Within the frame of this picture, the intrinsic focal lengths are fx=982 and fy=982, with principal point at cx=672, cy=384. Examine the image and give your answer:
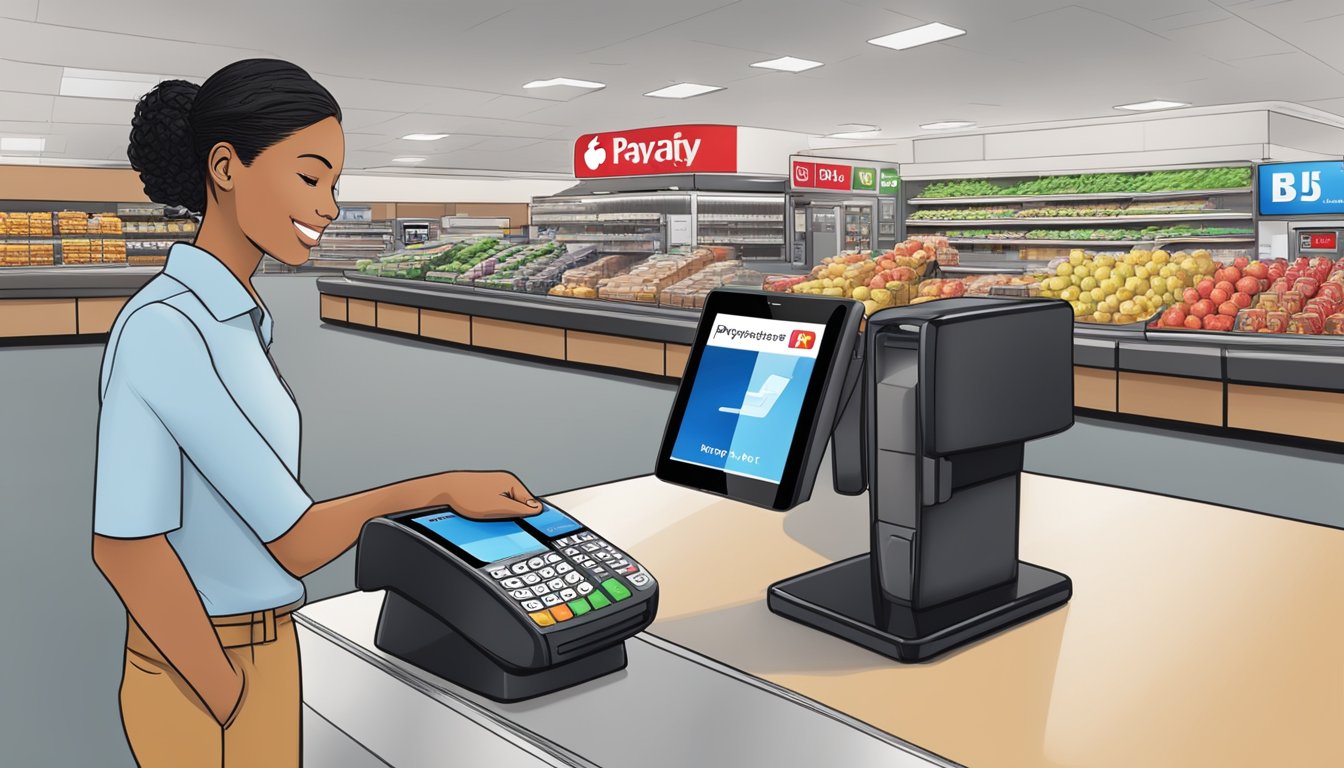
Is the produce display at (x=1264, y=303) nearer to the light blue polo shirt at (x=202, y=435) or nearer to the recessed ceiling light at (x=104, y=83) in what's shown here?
the light blue polo shirt at (x=202, y=435)

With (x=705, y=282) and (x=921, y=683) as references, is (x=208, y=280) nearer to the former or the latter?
(x=921, y=683)

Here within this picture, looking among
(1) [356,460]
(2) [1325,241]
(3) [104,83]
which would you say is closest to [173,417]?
(1) [356,460]

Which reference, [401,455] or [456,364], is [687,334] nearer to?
[401,455]

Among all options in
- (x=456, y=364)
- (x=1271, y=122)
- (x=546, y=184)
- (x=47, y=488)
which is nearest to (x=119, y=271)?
(x=456, y=364)

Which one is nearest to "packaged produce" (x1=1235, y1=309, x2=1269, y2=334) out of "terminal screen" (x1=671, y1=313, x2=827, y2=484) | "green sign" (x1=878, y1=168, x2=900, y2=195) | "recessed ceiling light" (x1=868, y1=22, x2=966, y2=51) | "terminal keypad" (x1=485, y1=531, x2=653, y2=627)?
"terminal screen" (x1=671, y1=313, x2=827, y2=484)

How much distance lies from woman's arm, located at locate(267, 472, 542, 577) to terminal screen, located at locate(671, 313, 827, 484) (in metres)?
0.30

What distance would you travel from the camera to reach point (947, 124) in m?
14.1

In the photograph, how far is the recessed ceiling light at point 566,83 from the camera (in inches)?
417

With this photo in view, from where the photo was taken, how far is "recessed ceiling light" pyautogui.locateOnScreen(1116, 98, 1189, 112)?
470 inches

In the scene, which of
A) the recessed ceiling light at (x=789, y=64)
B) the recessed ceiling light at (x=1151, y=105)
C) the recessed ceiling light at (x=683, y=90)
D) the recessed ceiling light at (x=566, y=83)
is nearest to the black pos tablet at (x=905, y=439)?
the recessed ceiling light at (x=789, y=64)

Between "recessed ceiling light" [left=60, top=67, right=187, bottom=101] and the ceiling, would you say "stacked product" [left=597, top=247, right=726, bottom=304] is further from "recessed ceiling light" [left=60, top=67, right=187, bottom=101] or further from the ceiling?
"recessed ceiling light" [left=60, top=67, right=187, bottom=101]

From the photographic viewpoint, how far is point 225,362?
0.98m

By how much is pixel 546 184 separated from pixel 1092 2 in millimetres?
19589

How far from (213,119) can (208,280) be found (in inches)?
6.4
